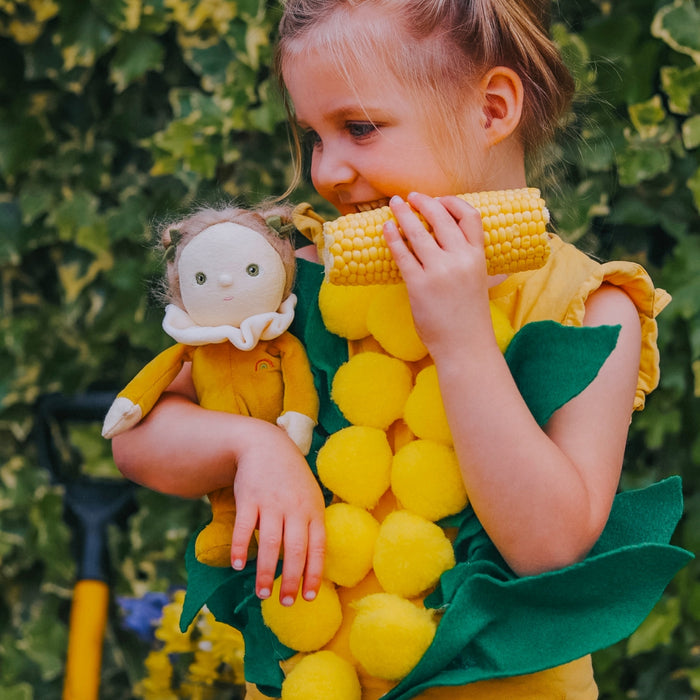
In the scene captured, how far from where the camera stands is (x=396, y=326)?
3.20 feet

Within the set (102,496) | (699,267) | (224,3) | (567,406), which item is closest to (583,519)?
(567,406)

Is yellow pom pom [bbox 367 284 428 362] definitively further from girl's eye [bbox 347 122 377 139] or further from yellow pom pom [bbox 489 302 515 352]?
girl's eye [bbox 347 122 377 139]

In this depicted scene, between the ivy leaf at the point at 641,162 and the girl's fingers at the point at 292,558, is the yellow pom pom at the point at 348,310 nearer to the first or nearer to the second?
the girl's fingers at the point at 292,558

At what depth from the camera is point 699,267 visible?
194cm

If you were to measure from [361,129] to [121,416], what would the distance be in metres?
0.44

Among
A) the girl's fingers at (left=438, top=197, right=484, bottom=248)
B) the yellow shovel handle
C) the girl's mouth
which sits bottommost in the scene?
the yellow shovel handle

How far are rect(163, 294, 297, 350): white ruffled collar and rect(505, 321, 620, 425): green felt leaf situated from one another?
0.27 m

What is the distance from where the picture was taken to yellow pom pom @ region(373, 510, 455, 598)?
0.89 m

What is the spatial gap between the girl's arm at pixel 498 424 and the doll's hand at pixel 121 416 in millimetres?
349

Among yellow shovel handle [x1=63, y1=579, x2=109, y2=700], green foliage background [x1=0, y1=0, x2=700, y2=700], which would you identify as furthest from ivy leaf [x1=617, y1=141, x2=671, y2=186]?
yellow shovel handle [x1=63, y1=579, x2=109, y2=700]

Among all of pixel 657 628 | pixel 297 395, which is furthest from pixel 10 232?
pixel 657 628

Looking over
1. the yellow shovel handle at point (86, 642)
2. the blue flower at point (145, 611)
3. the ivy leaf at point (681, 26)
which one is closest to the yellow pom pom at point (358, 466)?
the yellow shovel handle at point (86, 642)

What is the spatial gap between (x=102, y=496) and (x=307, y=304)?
2.72ft

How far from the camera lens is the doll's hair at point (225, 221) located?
1035mm
